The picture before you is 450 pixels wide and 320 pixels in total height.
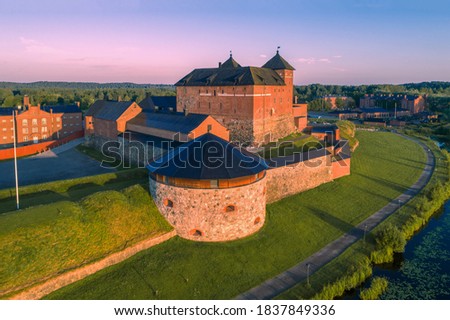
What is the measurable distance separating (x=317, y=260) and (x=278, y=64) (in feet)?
105

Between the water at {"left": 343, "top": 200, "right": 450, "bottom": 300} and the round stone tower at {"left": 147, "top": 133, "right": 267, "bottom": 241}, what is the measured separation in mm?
7158

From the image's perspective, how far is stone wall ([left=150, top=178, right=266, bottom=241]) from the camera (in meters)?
19.2

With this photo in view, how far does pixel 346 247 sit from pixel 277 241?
413 cm

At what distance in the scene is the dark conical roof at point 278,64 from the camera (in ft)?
146

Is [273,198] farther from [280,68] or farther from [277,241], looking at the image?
[280,68]

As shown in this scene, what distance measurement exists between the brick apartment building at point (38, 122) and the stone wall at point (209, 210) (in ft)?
138

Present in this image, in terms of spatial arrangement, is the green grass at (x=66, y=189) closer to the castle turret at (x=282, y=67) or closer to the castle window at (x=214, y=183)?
the castle window at (x=214, y=183)

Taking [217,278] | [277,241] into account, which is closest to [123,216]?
[217,278]

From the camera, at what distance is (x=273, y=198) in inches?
1044

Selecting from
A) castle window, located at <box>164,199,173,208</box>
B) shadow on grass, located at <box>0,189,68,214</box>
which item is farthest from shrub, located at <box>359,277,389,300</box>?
shadow on grass, located at <box>0,189,68,214</box>

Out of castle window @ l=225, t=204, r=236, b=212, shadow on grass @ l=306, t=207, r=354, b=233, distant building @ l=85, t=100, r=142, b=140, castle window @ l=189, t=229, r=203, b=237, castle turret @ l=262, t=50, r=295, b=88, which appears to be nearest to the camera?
castle window @ l=225, t=204, r=236, b=212

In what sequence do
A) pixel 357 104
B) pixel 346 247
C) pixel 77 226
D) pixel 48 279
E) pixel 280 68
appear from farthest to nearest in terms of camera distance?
pixel 357 104 < pixel 280 68 < pixel 346 247 < pixel 77 226 < pixel 48 279

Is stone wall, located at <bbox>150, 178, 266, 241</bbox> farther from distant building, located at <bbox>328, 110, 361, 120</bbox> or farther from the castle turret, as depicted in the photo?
distant building, located at <bbox>328, 110, 361, 120</bbox>

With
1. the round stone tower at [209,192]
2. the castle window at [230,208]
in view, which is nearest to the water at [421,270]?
the round stone tower at [209,192]
